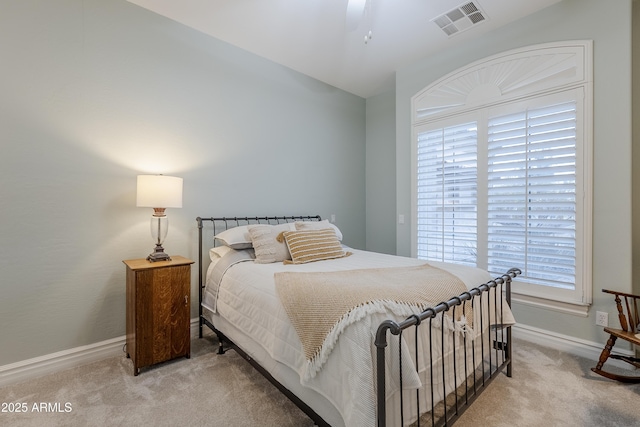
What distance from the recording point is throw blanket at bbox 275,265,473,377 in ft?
4.41

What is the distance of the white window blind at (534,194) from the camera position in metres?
2.44

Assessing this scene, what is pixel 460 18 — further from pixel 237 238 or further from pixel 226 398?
→ pixel 226 398

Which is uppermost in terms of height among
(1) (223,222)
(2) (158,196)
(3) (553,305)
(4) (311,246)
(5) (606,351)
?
(2) (158,196)

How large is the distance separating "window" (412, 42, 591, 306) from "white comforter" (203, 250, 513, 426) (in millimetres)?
942

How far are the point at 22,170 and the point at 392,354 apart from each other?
2.68m

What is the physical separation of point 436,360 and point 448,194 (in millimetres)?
2097

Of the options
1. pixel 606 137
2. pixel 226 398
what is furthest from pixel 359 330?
pixel 606 137

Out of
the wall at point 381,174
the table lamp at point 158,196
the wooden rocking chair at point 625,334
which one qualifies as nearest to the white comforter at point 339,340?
the table lamp at point 158,196

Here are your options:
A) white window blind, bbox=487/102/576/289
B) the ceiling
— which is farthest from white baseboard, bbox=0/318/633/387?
the ceiling

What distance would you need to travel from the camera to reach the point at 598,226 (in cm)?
232

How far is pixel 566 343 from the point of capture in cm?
247

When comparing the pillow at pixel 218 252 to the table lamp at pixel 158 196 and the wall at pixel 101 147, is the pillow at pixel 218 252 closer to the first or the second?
the wall at pixel 101 147

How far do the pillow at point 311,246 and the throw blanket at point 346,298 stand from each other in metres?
0.58

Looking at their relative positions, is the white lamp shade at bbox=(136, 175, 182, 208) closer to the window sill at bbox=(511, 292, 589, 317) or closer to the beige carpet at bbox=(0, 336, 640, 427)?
the beige carpet at bbox=(0, 336, 640, 427)
